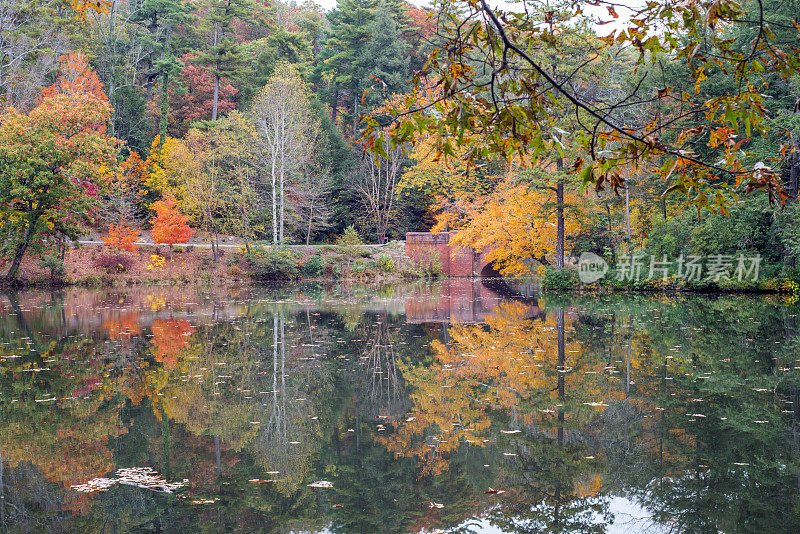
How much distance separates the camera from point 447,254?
38.4 m

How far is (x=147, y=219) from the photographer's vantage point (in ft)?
123

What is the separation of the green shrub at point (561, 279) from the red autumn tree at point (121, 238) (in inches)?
859

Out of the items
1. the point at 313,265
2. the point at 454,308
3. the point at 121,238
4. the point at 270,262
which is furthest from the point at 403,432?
the point at 121,238

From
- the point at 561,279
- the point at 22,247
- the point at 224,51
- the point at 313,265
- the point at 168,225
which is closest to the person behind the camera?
the point at 561,279

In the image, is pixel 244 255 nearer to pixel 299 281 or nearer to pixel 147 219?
pixel 299 281

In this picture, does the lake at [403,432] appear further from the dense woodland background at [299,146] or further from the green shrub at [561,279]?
the green shrub at [561,279]

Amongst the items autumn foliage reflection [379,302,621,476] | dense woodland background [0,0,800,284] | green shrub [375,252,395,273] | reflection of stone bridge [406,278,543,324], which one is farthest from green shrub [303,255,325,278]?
autumn foliage reflection [379,302,621,476]

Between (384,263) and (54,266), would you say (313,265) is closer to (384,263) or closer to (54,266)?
(384,263)

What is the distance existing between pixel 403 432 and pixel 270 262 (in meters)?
28.7

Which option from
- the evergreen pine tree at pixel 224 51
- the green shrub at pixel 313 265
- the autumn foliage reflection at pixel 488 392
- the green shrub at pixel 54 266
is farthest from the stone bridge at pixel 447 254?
the autumn foliage reflection at pixel 488 392

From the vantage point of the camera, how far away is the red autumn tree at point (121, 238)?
3191 centimetres

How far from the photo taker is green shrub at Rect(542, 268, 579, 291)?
23891 millimetres

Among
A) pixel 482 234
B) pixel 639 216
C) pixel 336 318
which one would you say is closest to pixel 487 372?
pixel 336 318

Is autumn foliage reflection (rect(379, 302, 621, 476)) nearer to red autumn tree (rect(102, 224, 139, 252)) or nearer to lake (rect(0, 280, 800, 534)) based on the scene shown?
lake (rect(0, 280, 800, 534))
